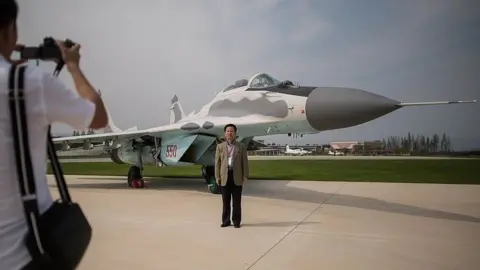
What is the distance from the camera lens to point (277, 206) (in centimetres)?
593

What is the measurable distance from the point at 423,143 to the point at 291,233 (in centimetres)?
355

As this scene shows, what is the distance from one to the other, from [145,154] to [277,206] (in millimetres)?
4283

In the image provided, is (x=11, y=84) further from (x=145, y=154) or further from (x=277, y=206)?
(x=145, y=154)

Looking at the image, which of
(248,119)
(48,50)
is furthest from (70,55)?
(248,119)

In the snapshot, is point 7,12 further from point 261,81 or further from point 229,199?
point 261,81

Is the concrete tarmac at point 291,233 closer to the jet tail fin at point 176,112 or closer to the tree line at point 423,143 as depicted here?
the tree line at point 423,143

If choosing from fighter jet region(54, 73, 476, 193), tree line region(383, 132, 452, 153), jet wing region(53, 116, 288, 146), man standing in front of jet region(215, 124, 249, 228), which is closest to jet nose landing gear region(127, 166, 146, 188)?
fighter jet region(54, 73, 476, 193)

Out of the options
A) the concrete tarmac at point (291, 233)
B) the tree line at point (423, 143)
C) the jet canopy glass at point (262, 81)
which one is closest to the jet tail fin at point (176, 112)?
the concrete tarmac at point (291, 233)

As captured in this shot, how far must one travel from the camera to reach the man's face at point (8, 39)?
994 mm

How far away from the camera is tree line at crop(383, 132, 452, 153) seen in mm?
5777

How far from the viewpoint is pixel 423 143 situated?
6.39 metres

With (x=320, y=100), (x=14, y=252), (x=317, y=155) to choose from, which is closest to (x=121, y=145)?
(x=320, y=100)

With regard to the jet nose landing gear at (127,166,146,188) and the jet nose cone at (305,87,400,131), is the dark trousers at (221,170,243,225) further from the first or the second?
the jet nose landing gear at (127,166,146,188)

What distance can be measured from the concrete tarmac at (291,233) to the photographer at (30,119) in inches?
24.5
